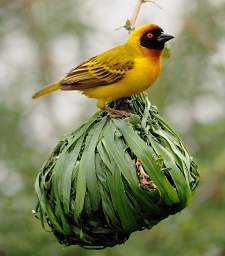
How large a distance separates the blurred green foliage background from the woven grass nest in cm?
181

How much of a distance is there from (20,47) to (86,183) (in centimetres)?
436

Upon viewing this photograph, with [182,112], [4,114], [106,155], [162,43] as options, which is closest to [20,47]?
[4,114]

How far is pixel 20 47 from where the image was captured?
7.14 metres

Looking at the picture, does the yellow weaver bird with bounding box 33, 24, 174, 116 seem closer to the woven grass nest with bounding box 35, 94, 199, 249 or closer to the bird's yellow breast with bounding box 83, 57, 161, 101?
the bird's yellow breast with bounding box 83, 57, 161, 101

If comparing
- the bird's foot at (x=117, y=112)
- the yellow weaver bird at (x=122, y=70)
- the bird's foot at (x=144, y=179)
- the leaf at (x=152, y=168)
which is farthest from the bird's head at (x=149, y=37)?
the bird's foot at (x=144, y=179)

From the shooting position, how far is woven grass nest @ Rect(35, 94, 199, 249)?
2930mm

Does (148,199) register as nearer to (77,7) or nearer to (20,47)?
(77,7)

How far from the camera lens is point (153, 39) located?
140 inches

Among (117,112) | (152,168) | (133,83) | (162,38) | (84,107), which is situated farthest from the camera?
(84,107)

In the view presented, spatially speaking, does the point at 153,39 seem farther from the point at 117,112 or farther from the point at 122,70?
the point at 117,112

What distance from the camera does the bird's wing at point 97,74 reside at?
3.46 meters

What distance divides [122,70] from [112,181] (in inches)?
29.0

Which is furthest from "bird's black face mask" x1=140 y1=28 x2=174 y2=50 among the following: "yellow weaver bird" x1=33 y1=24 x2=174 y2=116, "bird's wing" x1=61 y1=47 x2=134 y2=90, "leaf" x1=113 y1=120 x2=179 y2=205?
"leaf" x1=113 y1=120 x2=179 y2=205

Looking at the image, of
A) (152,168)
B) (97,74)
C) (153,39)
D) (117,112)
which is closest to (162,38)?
(153,39)
